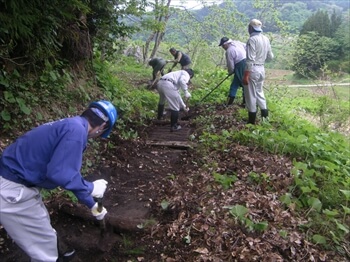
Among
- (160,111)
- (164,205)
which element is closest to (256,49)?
(160,111)

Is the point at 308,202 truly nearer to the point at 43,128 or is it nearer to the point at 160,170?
the point at 160,170

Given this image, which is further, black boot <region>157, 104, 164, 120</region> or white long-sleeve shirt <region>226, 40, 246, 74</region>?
white long-sleeve shirt <region>226, 40, 246, 74</region>

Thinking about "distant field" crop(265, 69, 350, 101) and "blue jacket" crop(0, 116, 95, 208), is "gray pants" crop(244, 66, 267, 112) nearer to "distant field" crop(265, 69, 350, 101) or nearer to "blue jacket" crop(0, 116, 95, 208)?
"blue jacket" crop(0, 116, 95, 208)

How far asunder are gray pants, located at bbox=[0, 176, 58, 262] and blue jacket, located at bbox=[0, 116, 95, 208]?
0.31ft

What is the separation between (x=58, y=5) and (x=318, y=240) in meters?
4.95

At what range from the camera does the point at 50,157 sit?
261cm

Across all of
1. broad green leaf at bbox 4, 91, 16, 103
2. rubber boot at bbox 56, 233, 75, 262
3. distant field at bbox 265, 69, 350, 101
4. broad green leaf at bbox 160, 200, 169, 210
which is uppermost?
broad green leaf at bbox 4, 91, 16, 103

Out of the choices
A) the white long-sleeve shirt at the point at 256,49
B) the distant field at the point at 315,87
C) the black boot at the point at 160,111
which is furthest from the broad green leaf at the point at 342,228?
the distant field at the point at 315,87

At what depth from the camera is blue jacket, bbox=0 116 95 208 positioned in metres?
2.49

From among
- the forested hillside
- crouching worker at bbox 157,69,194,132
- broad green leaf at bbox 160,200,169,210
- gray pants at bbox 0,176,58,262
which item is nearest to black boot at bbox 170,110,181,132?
crouching worker at bbox 157,69,194,132

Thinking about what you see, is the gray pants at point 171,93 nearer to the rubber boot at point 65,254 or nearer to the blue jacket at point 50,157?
the rubber boot at point 65,254

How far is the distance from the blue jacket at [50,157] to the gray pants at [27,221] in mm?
93

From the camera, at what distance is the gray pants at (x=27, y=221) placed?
258 centimetres

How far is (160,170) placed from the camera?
577cm
